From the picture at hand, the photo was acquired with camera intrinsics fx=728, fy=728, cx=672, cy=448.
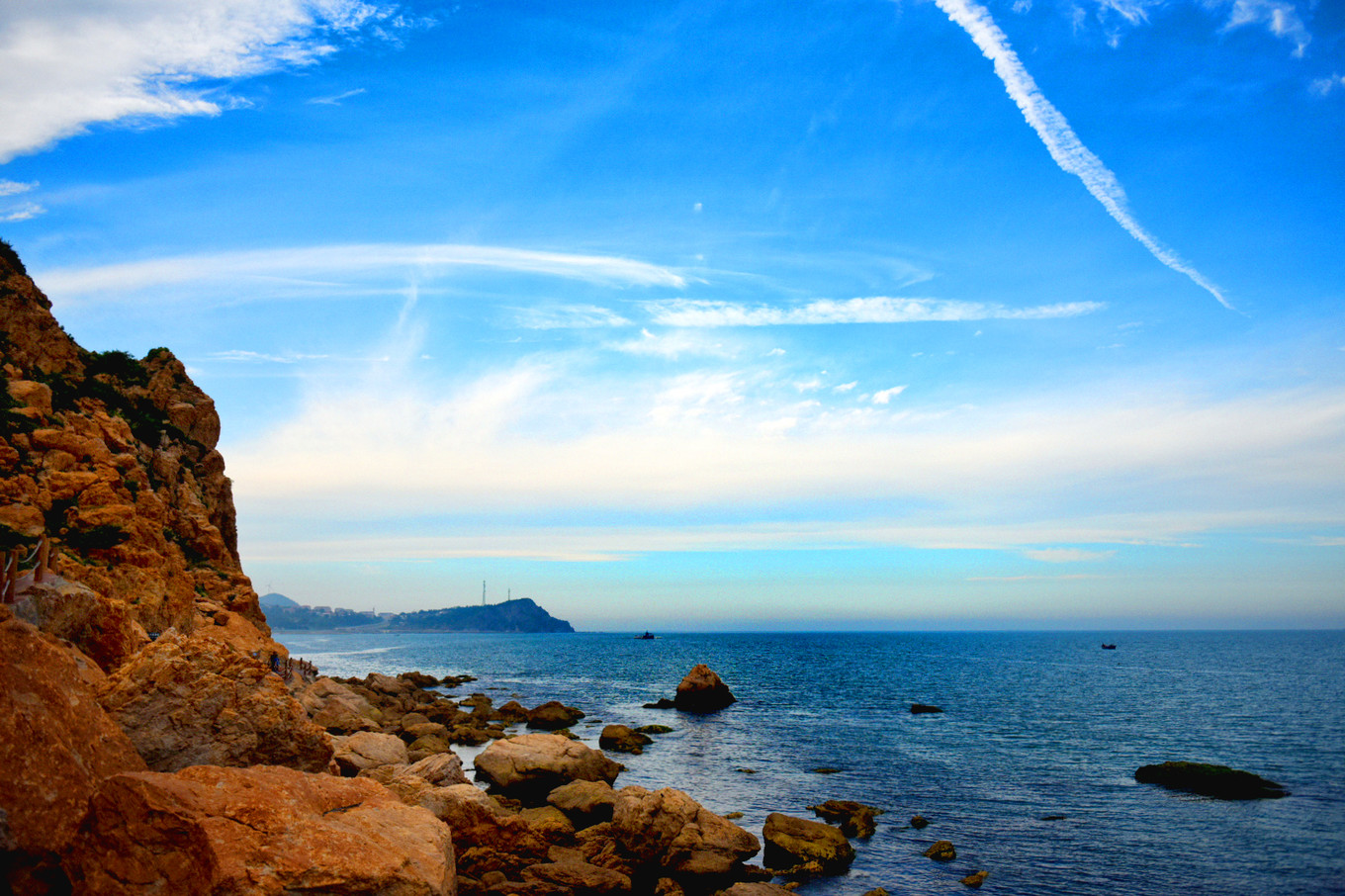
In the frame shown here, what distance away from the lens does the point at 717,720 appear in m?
53.8

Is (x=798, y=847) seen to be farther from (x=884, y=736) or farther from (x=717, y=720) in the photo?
(x=717, y=720)

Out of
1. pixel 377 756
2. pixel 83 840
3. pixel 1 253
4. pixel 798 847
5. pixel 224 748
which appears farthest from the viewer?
pixel 1 253

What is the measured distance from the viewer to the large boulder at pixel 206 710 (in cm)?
1260

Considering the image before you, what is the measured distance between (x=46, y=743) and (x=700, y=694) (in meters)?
54.3

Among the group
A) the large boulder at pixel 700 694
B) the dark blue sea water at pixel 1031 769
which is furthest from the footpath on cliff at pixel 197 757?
the large boulder at pixel 700 694

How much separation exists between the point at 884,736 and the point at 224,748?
1665 inches

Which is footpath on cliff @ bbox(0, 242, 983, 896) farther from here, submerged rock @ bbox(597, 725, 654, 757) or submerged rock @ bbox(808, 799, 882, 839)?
→ submerged rock @ bbox(597, 725, 654, 757)

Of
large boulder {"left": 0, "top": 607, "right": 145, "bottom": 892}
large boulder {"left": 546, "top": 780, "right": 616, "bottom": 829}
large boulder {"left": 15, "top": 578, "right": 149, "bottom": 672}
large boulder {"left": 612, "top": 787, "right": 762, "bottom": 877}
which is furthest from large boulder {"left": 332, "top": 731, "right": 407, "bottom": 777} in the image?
large boulder {"left": 0, "top": 607, "right": 145, "bottom": 892}

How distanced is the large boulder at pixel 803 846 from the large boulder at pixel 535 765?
8310mm

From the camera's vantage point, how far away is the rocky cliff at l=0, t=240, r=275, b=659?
24.6 metres

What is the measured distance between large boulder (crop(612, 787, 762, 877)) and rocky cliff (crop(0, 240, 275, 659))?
13.7 metres

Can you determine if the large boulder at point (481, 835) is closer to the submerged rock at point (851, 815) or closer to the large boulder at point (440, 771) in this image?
the large boulder at point (440, 771)

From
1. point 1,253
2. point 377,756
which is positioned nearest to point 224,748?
point 377,756

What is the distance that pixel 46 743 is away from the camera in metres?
9.77
